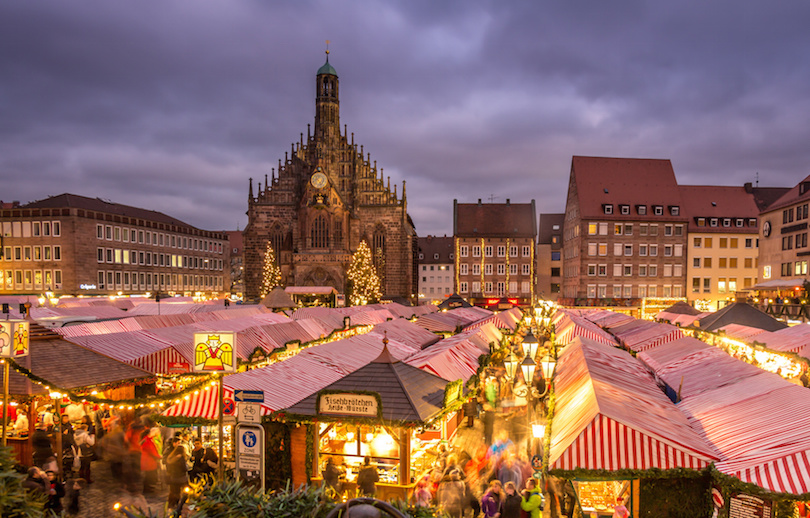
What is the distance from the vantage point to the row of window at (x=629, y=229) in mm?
57500

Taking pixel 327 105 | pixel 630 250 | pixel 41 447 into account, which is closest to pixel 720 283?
pixel 630 250

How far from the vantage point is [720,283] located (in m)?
58.5

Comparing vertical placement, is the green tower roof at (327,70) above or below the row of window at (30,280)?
above

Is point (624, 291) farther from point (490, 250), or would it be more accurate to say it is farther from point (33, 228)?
point (33, 228)

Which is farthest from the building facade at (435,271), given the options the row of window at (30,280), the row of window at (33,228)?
the row of window at (33,228)

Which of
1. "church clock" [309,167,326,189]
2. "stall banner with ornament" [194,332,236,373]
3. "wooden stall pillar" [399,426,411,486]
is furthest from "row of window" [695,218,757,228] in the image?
"stall banner with ornament" [194,332,236,373]

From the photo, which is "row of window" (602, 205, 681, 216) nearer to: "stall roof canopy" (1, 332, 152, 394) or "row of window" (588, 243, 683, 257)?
"row of window" (588, 243, 683, 257)

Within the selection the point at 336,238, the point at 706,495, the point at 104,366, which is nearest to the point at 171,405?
the point at 104,366

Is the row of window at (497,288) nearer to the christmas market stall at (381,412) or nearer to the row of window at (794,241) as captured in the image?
the row of window at (794,241)

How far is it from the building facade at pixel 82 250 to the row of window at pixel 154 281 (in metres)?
0.11

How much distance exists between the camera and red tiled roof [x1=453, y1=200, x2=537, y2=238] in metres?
66.0

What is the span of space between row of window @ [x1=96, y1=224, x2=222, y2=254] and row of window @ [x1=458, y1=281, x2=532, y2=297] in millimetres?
37299

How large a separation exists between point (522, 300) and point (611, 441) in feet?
193

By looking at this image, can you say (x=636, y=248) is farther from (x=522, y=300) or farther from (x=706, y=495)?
(x=706, y=495)
